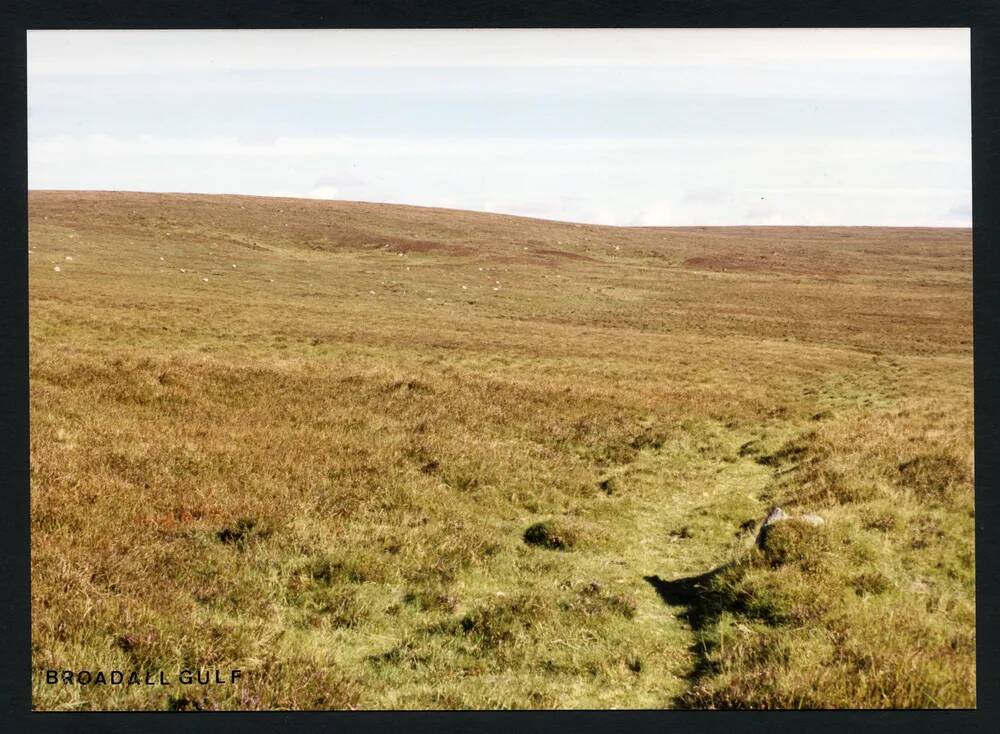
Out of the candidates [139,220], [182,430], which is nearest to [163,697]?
[182,430]

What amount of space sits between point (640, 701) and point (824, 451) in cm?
903

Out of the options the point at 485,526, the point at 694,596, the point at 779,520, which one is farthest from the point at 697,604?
the point at 485,526

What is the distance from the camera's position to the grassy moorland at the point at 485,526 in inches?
232

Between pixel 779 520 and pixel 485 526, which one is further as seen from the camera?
pixel 485 526

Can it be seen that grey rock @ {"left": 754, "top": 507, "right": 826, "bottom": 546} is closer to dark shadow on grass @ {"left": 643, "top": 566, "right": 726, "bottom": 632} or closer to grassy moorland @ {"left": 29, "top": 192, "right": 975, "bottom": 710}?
grassy moorland @ {"left": 29, "top": 192, "right": 975, "bottom": 710}

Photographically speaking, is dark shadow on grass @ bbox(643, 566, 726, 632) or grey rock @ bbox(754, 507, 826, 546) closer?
dark shadow on grass @ bbox(643, 566, 726, 632)

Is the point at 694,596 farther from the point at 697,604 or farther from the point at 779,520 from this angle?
the point at 779,520

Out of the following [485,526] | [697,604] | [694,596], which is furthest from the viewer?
[485,526]

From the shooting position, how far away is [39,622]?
231 inches

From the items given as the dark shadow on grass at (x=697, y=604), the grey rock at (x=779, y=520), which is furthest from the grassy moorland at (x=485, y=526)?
Answer: the grey rock at (x=779, y=520)

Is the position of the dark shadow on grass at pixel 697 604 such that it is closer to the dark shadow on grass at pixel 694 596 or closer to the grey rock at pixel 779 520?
the dark shadow on grass at pixel 694 596

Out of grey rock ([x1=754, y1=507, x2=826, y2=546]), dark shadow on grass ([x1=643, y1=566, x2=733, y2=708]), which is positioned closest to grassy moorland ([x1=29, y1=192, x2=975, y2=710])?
dark shadow on grass ([x1=643, y1=566, x2=733, y2=708])

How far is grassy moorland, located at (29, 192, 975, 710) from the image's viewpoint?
19.3ft

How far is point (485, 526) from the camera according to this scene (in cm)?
970
